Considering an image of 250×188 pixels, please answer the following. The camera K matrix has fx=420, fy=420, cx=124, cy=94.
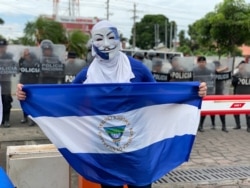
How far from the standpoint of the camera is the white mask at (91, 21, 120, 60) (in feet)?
11.0

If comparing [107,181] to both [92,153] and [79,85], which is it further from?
[79,85]

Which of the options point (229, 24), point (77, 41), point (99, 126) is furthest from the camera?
point (77, 41)

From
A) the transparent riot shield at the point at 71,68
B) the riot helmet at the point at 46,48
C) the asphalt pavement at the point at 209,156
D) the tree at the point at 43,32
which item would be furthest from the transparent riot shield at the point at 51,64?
the tree at the point at 43,32

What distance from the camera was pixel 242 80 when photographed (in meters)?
10.1

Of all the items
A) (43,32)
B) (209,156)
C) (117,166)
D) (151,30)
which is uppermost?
(151,30)

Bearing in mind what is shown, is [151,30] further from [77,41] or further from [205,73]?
[205,73]

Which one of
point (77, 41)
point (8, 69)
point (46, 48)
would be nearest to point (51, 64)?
point (46, 48)

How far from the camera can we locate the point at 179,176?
5578mm

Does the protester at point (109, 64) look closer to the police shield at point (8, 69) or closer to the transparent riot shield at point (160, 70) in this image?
the police shield at point (8, 69)

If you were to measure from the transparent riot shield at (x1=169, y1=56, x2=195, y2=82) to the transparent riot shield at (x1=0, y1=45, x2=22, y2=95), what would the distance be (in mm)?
3665

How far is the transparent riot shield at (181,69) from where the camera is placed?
398 inches

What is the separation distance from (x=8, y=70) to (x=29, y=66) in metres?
0.48

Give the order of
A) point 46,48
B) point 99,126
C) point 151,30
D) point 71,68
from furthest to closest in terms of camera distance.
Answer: point 151,30 < point 71,68 < point 46,48 < point 99,126

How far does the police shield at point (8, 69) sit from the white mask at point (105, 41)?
21.3ft
